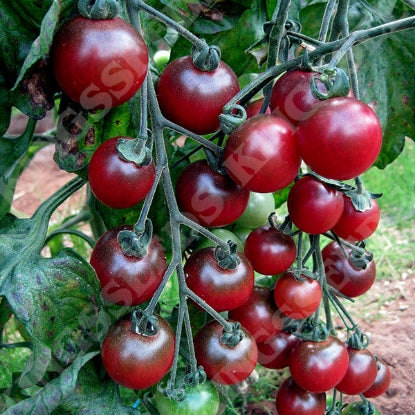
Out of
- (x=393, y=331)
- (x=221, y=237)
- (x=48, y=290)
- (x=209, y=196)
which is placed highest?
(x=209, y=196)

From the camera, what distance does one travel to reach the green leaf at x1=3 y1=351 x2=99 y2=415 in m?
0.87

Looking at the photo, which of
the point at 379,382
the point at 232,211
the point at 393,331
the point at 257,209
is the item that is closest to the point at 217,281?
the point at 232,211

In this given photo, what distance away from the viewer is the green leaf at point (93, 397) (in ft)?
3.13

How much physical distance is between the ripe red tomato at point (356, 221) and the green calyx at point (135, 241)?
34 centimetres

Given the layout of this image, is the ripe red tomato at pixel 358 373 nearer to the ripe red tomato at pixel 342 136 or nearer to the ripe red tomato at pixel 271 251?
the ripe red tomato at pixel 271 251

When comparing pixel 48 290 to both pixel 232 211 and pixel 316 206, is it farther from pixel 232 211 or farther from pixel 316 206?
pixel 316 206

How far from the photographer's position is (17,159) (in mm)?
1086

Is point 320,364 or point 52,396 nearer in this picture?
point 52,396

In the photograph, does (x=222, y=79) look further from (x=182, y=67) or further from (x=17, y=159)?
(x=17, y=159)

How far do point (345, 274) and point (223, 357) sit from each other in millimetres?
353

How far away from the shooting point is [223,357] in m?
0.90

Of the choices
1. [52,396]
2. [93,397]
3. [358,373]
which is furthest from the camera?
[358,373]

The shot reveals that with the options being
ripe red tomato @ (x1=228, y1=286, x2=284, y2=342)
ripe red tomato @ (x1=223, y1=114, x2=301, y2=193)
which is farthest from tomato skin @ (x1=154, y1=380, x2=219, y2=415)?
ripe red tomato @ (x1=223, y1=114, x2=301, y2=193)

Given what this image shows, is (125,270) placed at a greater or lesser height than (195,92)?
lesser
